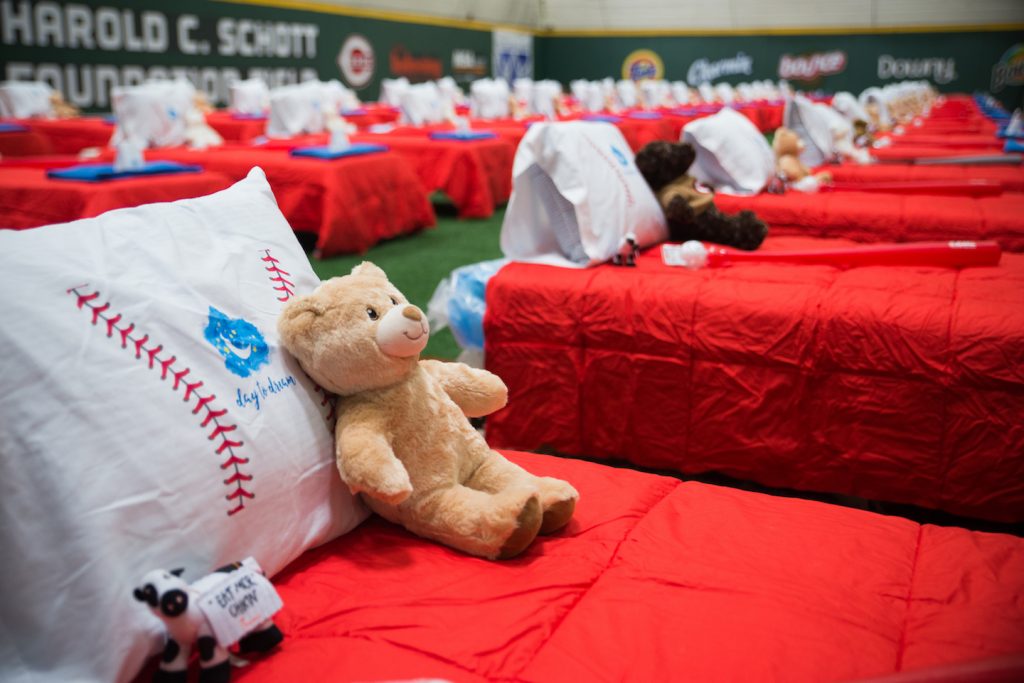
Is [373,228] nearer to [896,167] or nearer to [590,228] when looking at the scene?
[590,228]

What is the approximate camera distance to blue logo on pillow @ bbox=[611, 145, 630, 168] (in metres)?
2.41

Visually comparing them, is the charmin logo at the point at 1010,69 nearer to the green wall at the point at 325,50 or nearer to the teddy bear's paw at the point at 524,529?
the green wall at the point at 325,50

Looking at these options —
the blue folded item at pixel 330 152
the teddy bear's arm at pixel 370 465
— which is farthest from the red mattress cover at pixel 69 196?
the teddy bear's arm at pixel 370 465

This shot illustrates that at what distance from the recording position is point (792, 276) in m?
2.04

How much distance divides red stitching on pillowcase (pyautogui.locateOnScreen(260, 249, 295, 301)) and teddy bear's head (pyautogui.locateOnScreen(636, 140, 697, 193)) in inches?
67.4

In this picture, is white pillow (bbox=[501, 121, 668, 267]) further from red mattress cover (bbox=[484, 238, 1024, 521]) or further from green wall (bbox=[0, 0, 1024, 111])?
green wall (bbox=[0, 0, 1024, 111])

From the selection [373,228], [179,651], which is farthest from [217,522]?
[373,228]

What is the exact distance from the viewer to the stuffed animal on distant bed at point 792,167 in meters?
3.55

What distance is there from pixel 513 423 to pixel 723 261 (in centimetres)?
77

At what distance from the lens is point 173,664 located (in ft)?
2.45

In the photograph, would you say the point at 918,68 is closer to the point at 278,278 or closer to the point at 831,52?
the point at 831,52

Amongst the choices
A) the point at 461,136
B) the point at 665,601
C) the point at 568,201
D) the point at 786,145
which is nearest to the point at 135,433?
the point at 665,601

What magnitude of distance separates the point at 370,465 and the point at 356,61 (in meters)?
10.9

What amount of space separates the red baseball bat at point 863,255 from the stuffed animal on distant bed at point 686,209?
0.69 feet
